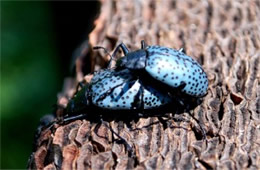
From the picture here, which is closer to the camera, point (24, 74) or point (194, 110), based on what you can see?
point (194, 110)

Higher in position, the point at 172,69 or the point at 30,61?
the point at 30,61

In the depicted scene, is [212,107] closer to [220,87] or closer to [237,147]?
[220,87]

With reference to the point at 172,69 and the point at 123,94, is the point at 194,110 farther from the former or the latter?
the point at 123,94

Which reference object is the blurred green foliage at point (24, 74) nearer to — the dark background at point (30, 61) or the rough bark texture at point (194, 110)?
the dark background at point (30, 61)

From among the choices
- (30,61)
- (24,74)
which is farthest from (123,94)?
(30,61)

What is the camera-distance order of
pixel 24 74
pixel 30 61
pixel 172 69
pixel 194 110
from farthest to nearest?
pixel 30 61, pixel 24 74, pixel 194 110, pixel 172 69

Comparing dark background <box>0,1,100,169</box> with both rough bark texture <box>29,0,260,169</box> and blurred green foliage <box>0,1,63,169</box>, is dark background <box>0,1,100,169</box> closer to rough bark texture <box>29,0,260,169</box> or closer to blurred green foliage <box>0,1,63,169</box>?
blurred green foliage <box>0,1,63,169</box>

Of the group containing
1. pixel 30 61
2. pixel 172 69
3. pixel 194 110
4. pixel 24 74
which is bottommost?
pixel 194 110

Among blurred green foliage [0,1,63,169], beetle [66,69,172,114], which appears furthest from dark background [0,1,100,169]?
beetle [66,69,172,114]

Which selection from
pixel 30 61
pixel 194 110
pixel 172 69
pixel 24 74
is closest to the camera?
pixel 172 69
